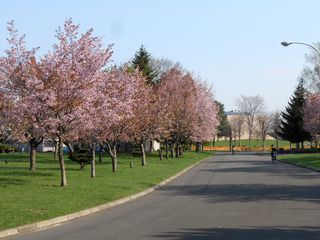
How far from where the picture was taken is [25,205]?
15508mm

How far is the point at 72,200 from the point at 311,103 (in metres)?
62.3

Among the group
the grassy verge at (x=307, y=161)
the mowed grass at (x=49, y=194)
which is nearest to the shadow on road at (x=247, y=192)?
the mowed grass at (x=49, y=194)

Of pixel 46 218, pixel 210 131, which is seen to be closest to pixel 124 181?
pixel 46 218

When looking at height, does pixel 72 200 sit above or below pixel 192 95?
below

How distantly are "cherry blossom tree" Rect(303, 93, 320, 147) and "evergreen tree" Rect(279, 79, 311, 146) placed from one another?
879cm

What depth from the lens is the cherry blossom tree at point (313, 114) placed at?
70.5 m

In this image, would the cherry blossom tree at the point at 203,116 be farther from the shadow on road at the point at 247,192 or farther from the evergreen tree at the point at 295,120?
the shadow on road at the point at 247,192

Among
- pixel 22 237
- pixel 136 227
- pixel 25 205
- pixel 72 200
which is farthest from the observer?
pixel 72 200

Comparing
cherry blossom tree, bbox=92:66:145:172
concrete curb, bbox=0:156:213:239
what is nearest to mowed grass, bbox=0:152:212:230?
concrete curb, bbox=0:156:213:239

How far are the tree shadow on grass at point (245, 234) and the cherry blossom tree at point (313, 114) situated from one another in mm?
57922

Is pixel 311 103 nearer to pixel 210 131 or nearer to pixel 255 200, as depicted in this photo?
pixel 210 131

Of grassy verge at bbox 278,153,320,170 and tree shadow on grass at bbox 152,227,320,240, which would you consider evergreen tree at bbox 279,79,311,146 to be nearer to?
grassy verge at bbox 278,153,320,170

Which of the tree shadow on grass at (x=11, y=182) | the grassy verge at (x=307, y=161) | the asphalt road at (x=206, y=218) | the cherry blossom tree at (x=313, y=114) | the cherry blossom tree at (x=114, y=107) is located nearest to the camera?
the asphalt road at (x=206, y=218)

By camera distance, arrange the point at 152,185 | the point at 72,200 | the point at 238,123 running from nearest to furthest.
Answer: the point at 72,200 → the point at 152,185 → the point at 238,123
